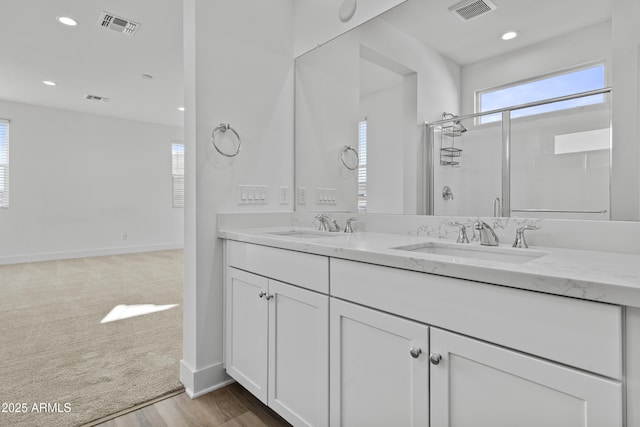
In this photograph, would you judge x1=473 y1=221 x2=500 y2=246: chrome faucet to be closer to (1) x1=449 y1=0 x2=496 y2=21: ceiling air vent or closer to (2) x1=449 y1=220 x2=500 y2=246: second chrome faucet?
(2) x1=449 y1=220 x2=500 y2=246: second chrome faucet

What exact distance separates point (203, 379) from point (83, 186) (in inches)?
229

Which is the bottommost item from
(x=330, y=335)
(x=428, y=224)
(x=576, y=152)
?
(x=330, y=335)

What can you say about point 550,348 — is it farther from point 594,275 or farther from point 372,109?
point 372,109

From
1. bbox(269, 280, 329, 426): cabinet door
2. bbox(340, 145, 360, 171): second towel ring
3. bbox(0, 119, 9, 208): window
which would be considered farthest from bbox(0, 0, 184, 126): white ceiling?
bbox(269, 280, 329, 426): cabinet door

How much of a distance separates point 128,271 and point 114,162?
2589 millimetres

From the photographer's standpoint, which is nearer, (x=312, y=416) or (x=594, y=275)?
(x=594, y=275)

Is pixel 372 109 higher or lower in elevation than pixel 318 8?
lower

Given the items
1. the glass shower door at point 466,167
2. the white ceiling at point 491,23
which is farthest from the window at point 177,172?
the glass shower door at point 466,167

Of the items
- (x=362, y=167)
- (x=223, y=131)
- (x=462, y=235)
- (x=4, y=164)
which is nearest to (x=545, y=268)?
(x=462, y=235)

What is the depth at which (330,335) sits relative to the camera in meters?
1.25

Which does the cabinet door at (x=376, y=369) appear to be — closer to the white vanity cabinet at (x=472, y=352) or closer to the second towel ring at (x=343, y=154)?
the white vanity cabinet at (x=472, y=352)

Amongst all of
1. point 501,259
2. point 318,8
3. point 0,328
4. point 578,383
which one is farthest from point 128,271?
point 578,383

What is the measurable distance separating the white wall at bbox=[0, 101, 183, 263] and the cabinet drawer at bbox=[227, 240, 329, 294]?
577cm

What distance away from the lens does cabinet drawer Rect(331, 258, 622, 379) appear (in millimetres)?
686
